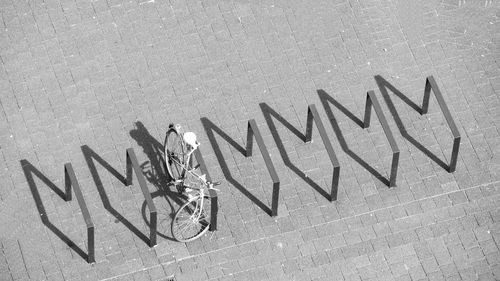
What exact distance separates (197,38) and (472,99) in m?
4.13

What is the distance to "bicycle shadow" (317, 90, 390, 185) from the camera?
75.4ft

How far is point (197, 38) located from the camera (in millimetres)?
24141

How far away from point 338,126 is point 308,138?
0.53 metres

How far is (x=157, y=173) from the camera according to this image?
2286 centimetres

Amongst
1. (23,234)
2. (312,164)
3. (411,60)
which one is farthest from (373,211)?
(23,234)

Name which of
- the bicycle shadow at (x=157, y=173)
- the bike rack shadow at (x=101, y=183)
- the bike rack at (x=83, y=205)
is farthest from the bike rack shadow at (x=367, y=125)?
the bike rack at (x=83, y=205)

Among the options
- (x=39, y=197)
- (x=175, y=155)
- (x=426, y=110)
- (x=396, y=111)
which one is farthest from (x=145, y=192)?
(x=426, y=110)

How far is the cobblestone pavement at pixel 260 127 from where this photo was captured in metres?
22.2

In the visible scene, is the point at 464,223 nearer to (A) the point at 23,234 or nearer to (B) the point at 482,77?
(B) the point at 482,77

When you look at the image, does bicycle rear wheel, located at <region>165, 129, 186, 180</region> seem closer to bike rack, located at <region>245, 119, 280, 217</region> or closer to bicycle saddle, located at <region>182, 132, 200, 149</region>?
bicycle saddle, located at <region>182, 132, 200, 149</region>

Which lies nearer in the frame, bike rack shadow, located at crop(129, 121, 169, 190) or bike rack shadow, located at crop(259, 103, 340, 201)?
bike rack shadow, located at crop(259, 103, 340, 201)

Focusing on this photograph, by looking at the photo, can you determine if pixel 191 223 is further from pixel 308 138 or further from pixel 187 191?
pixel 308 138

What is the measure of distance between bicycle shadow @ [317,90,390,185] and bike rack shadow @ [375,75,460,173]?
1.82 ft

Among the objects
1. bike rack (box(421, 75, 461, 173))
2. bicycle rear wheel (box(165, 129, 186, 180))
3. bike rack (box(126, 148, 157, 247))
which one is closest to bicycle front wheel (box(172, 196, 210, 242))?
bike rack (box(126, 148, 157, 247))
